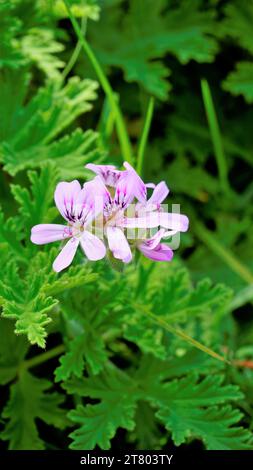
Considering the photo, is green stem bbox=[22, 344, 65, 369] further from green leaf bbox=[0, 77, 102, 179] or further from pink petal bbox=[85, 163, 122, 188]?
pink petal bbox=[85, 163, 122, 188]

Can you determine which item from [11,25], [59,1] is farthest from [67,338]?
[59,1]

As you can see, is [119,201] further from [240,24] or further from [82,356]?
[240,24]

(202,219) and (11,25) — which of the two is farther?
(202,219)

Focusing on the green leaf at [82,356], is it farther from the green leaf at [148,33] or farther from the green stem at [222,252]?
the green leaf at [148,33]

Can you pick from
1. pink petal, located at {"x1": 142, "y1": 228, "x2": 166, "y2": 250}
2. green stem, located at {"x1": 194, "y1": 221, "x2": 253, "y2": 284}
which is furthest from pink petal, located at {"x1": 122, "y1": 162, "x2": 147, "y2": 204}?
green stem, located at {"x1": 194, "y1": 221, "x2": 253, "y2": 284}

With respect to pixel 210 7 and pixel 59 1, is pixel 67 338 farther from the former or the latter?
pixel 210 7
